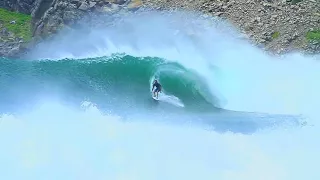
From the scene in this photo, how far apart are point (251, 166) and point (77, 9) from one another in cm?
2128

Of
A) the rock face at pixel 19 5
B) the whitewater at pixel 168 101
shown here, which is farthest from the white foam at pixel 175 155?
the rock face at pixel 19 5

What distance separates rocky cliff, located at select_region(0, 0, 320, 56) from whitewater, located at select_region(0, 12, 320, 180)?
695 millimetres

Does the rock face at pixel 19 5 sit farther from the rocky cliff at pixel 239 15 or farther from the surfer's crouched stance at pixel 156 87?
the surfer's crouched stance at pixel 156 87

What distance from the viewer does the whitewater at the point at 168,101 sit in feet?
64.8

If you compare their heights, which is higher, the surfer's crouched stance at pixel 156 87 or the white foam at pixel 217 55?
the white foam at pixel 217 55

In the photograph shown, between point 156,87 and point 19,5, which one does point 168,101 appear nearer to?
point 156,87

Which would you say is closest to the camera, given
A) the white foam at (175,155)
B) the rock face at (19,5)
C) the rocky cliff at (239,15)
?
the white foam at (175,155)

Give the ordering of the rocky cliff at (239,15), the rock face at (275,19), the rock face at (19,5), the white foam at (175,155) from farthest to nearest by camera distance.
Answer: the rock face at (19,5) < the rocky cliff at (239,15) < the rock face at (275,19) < the white foam at (175,155)

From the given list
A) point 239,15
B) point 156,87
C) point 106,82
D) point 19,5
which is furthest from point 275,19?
point 19,5

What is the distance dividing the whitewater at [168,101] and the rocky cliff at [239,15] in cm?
69

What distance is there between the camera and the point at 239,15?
32969 millimetres

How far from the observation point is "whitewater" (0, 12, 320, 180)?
1975cm

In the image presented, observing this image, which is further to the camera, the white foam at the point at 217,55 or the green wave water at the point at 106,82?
the green wave water at the point at 106,82

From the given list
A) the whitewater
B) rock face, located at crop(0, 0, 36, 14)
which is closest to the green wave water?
the whitewater
